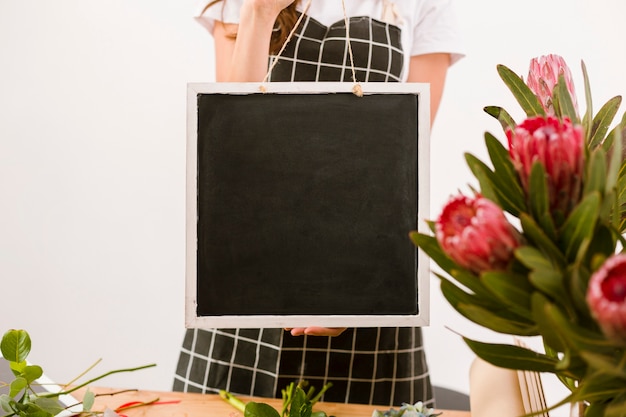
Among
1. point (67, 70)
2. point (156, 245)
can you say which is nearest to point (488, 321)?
point (156, 245)

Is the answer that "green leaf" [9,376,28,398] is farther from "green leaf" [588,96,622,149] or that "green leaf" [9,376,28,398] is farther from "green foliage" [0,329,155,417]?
"green leaf" [588,96,622,149]

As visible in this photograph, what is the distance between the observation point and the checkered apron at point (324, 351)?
1304 millimetres

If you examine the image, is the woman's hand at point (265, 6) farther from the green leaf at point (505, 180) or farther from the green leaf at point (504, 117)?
the green leaf at point (505, 180)

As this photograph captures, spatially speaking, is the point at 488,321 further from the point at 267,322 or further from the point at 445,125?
the point at 445,125

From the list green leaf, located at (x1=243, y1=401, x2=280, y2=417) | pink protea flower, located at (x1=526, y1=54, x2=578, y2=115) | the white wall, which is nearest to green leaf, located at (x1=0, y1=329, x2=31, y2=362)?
green leaf, located at (x1=243, y1=401, x2=280, y2=417)

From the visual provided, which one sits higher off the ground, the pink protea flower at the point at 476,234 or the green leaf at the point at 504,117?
the green leaf at the point at 504,117

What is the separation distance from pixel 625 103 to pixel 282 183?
1.85m

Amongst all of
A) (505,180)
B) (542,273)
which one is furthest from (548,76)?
(542,273)

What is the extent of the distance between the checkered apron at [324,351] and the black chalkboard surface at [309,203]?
1.56 ft

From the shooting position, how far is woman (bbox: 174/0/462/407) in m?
1.30

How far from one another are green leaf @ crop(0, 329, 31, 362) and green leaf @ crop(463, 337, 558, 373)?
2.07 feet

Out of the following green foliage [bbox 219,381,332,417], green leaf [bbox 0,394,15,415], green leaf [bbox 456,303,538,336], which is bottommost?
green foliage [bbox 219,381,332,417]

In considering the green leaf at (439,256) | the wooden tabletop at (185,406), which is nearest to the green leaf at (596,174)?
the green leaf at (439,256)

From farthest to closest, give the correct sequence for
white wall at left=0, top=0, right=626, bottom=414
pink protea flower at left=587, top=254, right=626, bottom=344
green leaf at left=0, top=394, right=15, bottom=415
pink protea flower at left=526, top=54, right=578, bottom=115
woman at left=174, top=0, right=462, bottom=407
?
white wall at left=0, top=0, right=626, bottom=414, woman at left=174, top=0, right=462, bottom=407, green leaf at left=0, top=394, right=15, bottom=415, pink protea flower at left=526, top=54, right=578, bottom=115, pink protea flower at left=587, top=254, right=626, bottom=344
